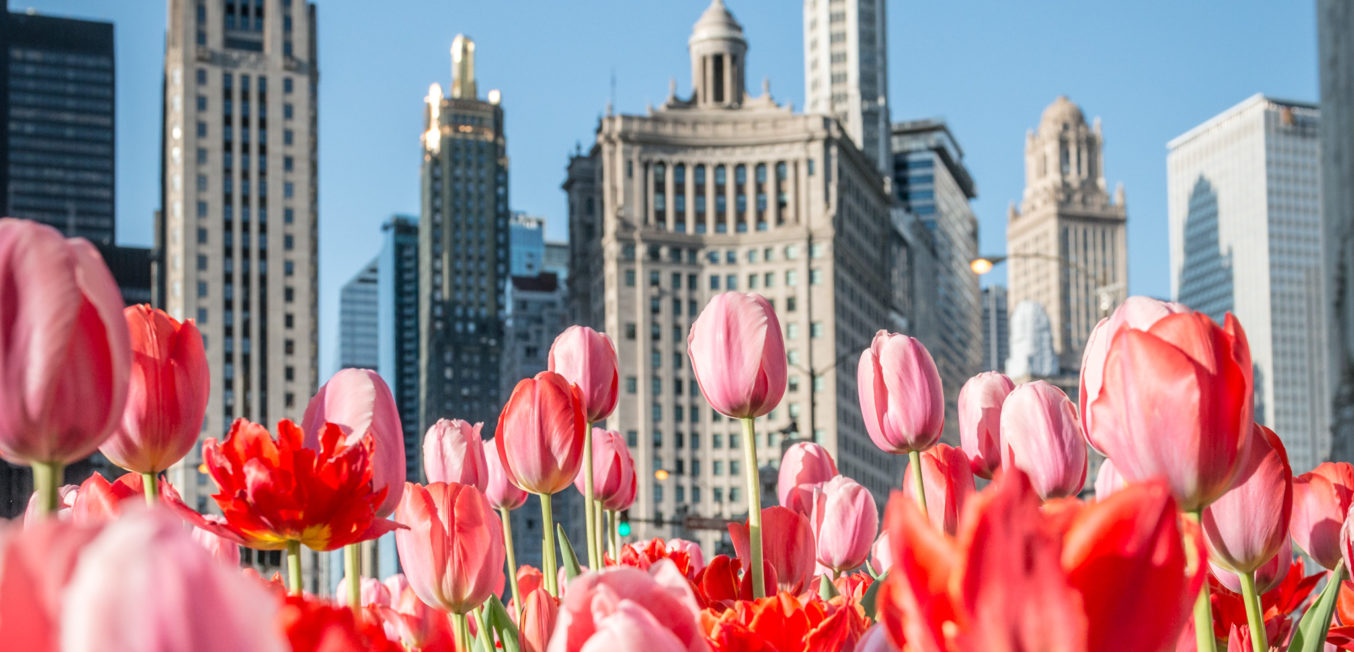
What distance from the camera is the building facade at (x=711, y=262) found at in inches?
3942

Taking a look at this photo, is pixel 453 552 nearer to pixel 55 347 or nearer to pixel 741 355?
pixel 741 355

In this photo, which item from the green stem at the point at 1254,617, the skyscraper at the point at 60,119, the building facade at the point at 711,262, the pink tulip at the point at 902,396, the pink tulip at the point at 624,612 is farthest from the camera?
the skyscraper at the point at 60,119

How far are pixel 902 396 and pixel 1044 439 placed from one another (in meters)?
0.33

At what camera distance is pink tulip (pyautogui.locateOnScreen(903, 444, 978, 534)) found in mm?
2174

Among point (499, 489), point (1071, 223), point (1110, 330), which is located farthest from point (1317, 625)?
point (1071, 223)

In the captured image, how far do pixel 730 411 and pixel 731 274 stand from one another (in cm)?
10389

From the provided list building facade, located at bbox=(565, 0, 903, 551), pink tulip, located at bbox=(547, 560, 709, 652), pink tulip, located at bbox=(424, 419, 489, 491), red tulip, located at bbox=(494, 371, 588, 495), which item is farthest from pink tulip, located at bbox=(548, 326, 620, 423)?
building facade, located at bbox=(565, 0, 903, 551)

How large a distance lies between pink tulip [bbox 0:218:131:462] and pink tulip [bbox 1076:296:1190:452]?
2.89 feet

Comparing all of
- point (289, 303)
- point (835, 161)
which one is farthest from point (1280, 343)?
point (289, 303)

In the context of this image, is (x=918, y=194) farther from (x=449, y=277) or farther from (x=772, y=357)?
(x=772, y=357)

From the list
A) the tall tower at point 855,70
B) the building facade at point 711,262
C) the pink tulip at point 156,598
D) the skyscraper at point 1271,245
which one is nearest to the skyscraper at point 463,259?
the tall tower at point 855,70

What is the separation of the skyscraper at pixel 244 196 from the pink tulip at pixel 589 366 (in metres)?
91.5

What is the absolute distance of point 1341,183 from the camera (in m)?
54.0

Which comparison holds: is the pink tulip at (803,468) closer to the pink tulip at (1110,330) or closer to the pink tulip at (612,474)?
the pink tulip at (612,474)
